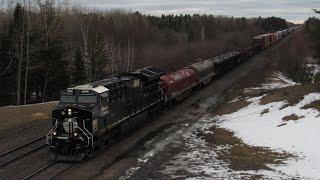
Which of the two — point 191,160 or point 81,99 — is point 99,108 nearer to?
point 81,99

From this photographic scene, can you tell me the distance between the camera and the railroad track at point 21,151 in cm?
2272

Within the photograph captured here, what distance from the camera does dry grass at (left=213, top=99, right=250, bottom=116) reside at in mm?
36084

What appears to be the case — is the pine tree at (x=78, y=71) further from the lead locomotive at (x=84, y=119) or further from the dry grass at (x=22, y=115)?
the lead locomotive at (x=84, y=119)

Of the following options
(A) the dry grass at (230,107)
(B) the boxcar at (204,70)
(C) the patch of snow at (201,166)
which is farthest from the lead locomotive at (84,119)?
(B) the boxcar at (204,70)

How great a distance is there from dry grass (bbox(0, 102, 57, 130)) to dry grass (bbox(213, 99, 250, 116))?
40.2 feet

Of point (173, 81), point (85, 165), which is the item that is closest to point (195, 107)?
point (173, 81)

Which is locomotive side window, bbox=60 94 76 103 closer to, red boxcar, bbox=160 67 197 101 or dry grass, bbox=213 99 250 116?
red boxcar, bbox=160 67 197 101

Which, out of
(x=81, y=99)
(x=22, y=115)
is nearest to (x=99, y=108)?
(x=81, y=99)

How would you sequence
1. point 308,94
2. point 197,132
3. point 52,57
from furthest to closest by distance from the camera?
point 52,57, point 308,94, point 197,132

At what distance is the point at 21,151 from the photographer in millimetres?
24656

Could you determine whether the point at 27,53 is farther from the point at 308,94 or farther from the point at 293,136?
the point at 293,136

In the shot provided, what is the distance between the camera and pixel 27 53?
5306cm

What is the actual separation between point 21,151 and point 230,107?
17914 mm

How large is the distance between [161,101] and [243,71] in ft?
108
